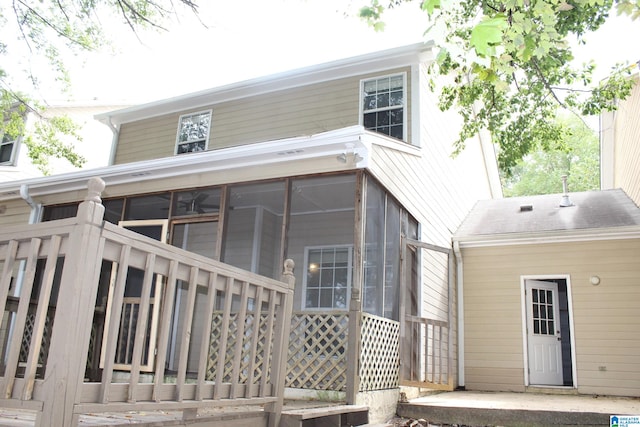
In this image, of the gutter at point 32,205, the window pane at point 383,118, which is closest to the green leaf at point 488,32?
the window pane at point 383,118

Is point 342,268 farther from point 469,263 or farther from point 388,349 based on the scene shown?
point 388,349

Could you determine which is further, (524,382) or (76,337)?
(524,382)

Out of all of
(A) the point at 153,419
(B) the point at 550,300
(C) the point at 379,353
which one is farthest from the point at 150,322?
(B) the point at 550,300

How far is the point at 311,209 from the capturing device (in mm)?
9477

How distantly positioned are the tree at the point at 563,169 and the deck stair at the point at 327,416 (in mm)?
21652

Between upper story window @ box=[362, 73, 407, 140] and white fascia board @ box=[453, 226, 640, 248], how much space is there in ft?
9.01

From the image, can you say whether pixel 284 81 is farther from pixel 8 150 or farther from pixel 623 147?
pixel 8 150

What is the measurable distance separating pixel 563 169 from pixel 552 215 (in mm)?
21067

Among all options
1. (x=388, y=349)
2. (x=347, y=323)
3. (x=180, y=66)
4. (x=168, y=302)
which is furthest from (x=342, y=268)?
(x=168, y=302)

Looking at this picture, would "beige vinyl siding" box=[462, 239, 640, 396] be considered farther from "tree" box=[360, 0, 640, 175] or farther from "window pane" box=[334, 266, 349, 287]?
"window pane" box=[334, 266, 349, 287]

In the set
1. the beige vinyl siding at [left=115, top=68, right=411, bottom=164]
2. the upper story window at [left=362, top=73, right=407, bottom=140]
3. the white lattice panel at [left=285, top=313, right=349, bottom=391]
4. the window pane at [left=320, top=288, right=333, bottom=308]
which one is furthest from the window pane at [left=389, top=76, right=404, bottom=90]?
the white lattice panel at [left=285, top=313, right=349, bottom=391]

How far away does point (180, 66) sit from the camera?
9.75 metres

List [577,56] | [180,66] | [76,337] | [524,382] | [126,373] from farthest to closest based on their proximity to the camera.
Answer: [180,66] < [524,382] < [577,56] < [126,373] < [76,337]

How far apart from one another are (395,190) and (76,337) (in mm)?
5367
